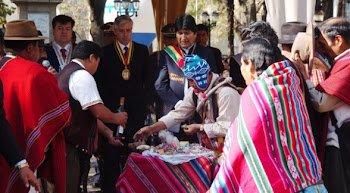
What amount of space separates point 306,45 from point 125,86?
3739 mm

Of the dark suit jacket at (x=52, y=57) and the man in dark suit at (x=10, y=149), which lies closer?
the man in dark suit at (x=10, y=149)

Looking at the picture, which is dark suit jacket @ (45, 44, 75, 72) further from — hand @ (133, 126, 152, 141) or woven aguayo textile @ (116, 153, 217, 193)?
woven aguayo textile @ (116, 153, 217, 193)

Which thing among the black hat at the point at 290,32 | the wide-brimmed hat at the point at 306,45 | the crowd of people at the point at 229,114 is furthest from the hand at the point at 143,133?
the wide-brimmed hat at the point at 306,45

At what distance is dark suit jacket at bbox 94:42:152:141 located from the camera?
9.25 meters

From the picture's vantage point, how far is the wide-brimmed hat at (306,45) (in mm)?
5895

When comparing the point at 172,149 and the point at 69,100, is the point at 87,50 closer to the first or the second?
the point at 69,100

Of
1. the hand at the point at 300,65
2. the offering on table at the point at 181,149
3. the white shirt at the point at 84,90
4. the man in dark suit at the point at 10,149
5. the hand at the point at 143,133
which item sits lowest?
the offering on table at the point at 181,149

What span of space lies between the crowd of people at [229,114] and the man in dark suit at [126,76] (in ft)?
1.55

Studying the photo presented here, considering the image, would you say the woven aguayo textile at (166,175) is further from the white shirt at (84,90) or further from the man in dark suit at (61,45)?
the man in dark suit at (61,45)

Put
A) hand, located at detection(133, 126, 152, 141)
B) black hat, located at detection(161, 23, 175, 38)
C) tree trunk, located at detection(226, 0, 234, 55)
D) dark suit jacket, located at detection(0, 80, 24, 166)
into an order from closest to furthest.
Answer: dark suit jacket, located at detection(0, 80, 24, 166) < hand, located at detection(133, 126, 152, 141) < black hat, located at detection(161, 23, 175, 38) < tree trunk, located at detection(226, 0, 234, 55)

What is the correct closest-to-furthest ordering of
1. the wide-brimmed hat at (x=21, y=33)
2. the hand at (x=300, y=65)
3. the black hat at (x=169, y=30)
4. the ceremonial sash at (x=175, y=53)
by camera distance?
the hand at (x=300, y=65) → the wide-brimmed hat at (x=21, y=33) → the ceremonial sash at (x=175, y=53) → the black hat at (x=169, y=30)

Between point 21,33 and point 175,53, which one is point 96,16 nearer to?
point 175,53

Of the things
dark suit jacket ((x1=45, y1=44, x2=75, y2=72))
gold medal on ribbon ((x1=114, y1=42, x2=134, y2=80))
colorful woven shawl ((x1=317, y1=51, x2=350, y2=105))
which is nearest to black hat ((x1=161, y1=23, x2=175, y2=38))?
gold medal on ribbon ((x1=114, y1=42, x2=134, y2=80))

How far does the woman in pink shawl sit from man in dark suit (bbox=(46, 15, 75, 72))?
462 cm
